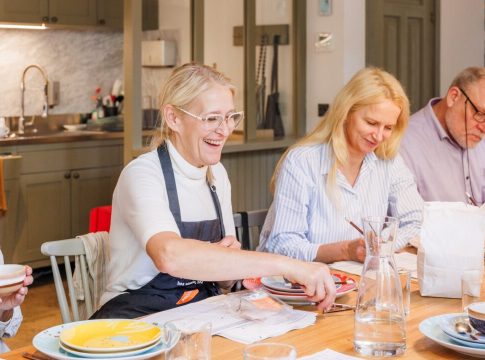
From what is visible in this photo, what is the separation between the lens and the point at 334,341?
1.88m

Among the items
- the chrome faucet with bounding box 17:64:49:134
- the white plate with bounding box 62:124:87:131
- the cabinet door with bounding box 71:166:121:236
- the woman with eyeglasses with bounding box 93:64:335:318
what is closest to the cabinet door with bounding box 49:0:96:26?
the chrome faucet with bounding box 17:64:49:134

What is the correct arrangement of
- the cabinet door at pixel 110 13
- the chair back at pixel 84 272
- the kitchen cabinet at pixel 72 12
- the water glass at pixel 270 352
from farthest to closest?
the cabinet door at pixel 110 13, the kitchen cabinet at pixel 72 12, the chair back at pixel 84 272, the water glass at pixel 270 352

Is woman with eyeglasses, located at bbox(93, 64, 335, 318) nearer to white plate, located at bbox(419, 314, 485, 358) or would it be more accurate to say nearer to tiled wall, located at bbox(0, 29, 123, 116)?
white plate, located at bbox(419, 314, 485, 358)

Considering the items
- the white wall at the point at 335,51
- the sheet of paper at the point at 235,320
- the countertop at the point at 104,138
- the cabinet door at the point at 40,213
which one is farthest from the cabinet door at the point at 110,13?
the sheet of paper at the point at 235,320

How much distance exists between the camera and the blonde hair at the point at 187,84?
2.41 meters

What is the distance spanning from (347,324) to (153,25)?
3.61 meters

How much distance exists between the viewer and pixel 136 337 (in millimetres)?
1761

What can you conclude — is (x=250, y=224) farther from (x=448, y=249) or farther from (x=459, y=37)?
(x=459, y=37)

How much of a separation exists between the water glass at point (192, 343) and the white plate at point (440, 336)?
0.51 m

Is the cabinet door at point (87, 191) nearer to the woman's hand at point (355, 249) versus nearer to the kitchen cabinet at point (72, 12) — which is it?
the kitchen cabinet at point (72, 12)

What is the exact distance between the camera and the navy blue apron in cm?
232

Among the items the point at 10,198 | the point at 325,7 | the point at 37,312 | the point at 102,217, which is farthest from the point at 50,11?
the point at 102,217

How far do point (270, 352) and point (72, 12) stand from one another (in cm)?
482

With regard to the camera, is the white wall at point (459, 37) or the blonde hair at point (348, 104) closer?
the blonde hair at point (348, 104)
